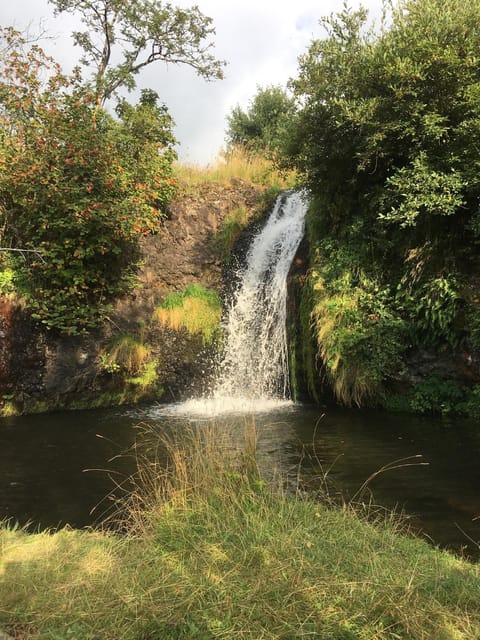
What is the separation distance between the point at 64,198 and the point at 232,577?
353 inches

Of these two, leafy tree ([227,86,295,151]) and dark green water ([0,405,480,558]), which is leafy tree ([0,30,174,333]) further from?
leafy tree ([227,86,295,151])

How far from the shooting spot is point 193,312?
11.4 meters

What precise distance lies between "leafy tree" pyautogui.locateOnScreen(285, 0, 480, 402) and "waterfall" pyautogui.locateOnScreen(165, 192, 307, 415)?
5.46 ft

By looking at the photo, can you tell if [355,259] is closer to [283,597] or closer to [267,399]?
[267,399]

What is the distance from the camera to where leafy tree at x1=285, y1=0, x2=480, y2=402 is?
7.43m

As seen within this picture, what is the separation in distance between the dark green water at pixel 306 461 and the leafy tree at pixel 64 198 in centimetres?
294

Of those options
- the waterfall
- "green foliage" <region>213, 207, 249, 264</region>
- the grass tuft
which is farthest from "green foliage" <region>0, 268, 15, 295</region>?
the grass tuft

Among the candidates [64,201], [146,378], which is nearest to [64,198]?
[64,201]

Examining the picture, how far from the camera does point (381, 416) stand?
27.2ft

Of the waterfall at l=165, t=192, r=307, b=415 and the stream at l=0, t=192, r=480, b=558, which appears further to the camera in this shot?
the waterfall at l=165, t=192, r=307, b=415

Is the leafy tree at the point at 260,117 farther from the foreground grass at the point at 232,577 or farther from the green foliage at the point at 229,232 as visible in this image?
the foreground grass at the point at 232,577

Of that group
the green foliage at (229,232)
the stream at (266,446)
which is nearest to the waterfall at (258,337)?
the stream at (266,446)

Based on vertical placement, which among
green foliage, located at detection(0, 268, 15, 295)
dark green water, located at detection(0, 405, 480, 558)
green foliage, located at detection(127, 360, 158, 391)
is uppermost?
green foliage, located at detection(0, 268, 15, 295)

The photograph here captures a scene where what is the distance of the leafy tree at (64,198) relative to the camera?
33.2ft
